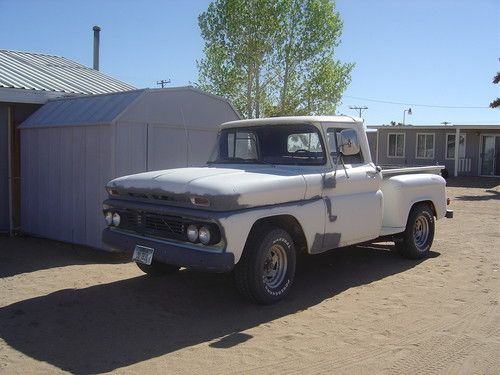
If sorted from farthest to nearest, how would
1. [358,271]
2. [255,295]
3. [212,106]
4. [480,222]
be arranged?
[480,222] < [212,106] < [358,271] < [255,295]

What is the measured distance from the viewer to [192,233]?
5180 mm

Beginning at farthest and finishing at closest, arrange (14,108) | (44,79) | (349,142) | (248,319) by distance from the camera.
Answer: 1. (44,79)
2. (14,108)
3. (349,142)
4. (248,319)

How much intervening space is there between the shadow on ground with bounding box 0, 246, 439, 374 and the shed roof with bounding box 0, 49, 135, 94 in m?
5.08

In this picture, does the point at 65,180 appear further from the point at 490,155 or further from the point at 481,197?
the point at 490,155

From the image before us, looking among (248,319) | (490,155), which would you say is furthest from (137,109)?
(490,155)

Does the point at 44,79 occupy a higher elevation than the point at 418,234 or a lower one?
higher

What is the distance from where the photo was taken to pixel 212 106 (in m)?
9.64

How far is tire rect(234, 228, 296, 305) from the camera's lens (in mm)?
5457

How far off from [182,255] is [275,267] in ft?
3.99

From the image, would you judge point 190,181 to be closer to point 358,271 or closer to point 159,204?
point 159,204

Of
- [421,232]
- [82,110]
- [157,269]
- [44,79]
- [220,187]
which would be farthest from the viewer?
[44,79]

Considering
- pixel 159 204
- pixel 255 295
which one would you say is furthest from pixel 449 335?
pixel 159 204

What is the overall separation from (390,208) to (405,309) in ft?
6.98

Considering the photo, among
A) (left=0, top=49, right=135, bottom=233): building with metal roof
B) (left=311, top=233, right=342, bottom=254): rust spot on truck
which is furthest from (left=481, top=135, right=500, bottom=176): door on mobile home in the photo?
(left=311, top=233, right=342, bottom=254): rust spot on truck
